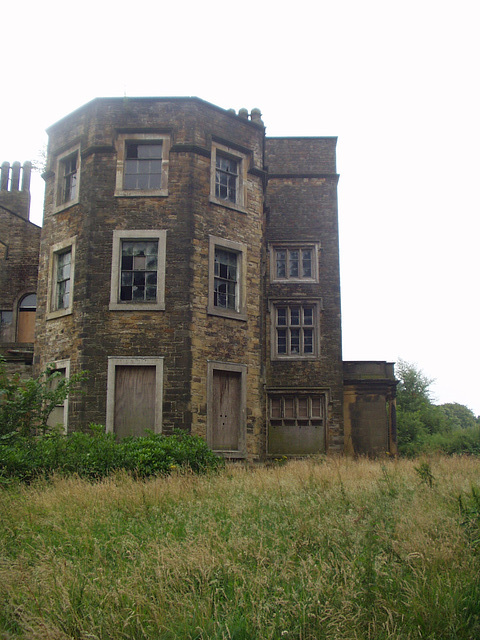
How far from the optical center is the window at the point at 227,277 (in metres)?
15.5

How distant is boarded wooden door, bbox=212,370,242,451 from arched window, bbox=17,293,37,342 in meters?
10.9

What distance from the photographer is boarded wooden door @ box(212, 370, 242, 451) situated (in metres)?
14.9

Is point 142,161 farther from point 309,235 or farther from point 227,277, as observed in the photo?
point 309,235

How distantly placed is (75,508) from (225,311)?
8354mm

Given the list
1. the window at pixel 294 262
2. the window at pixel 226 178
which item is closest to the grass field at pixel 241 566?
the window at pixel 226 178

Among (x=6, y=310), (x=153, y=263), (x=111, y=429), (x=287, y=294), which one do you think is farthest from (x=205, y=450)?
(x=6, y=310)

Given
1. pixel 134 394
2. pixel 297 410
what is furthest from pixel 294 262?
pixel 134 394

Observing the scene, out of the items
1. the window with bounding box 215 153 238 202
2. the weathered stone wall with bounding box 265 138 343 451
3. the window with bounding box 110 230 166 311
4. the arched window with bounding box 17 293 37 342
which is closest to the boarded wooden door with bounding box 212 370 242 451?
the window with bounding box 110 230 166 311

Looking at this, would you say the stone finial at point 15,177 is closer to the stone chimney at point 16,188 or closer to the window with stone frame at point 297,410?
the stone chimney at point 16,188

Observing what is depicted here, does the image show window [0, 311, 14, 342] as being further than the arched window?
No

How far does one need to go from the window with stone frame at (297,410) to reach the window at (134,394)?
6885 mm

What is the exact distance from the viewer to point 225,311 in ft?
50.6

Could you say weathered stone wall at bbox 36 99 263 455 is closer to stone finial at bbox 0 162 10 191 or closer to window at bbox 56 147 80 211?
window at bbox 56 147 80 211

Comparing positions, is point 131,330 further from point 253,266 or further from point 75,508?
point 75,508
